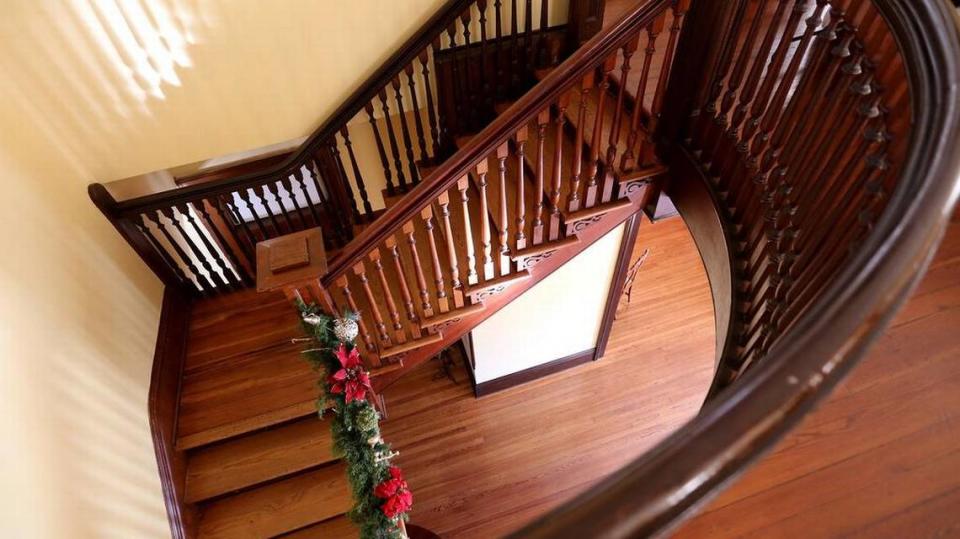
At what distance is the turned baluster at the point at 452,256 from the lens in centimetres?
192

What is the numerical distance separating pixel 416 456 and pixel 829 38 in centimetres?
350

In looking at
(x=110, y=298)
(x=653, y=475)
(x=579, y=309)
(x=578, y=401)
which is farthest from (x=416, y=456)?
(x=653, y=475)

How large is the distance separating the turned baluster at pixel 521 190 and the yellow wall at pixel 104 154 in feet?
4.04

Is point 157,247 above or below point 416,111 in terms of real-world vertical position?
below

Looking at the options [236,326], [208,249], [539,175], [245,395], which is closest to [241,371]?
[245,395]

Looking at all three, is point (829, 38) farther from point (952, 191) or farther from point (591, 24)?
point (591, 24)

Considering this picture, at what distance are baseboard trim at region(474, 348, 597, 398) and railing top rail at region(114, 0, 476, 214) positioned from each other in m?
2.23

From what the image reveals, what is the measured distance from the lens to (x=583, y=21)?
2658 millimetres

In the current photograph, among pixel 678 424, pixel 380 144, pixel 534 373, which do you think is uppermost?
pixel 380 144

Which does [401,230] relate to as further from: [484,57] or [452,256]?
[484,57]

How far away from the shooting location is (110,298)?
7.91 feet

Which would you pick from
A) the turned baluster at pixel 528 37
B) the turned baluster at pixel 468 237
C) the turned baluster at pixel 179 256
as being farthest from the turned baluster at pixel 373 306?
the turned baluster at pixel 528 37

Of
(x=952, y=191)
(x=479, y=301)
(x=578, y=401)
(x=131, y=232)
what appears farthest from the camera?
(x=578, y=401)

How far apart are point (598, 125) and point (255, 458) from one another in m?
2.29
